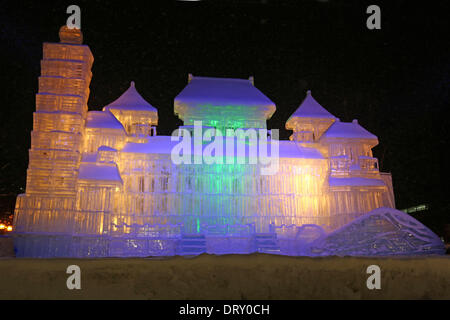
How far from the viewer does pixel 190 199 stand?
25062mm

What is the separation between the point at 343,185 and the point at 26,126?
29.0m

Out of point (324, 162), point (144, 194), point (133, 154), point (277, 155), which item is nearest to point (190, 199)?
point (144, 194)

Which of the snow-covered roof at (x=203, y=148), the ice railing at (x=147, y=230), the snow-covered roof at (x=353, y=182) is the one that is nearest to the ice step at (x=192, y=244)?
the ice railing at (x=147, y=230)

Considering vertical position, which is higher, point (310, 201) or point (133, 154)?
point (133, 154)

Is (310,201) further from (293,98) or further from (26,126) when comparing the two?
(26,126)

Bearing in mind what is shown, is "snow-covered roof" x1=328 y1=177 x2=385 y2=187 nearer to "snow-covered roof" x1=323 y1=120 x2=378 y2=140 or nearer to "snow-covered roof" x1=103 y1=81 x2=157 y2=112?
"snow-covered roof" x1=323 y1=120 x2=378 y2=140

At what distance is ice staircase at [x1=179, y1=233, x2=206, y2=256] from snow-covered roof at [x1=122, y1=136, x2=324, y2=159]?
591cm

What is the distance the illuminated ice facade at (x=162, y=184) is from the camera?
22172 millimetres

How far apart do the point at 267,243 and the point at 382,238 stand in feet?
22.2

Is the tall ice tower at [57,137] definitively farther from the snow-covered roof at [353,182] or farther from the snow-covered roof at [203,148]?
the snow-covered roof at [353,182]

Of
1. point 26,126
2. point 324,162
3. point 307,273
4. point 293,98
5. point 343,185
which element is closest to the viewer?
point 307,273

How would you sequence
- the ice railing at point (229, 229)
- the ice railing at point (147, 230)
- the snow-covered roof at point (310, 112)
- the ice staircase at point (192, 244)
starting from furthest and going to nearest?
the snow-covered roof at point (310, 112), the ice railing at point (229, 229), the ice railing at point (147, 230), the ice staircase at point (192, 244)

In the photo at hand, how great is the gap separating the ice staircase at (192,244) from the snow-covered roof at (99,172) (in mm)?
5407

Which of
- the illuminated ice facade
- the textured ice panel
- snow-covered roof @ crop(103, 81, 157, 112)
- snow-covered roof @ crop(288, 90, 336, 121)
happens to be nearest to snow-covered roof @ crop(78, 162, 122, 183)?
the illuminated ice facade
